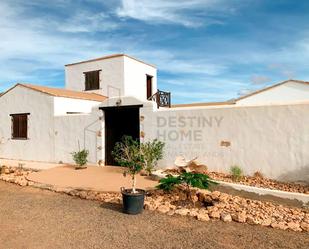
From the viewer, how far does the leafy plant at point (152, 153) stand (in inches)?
421

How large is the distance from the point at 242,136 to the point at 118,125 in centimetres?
580

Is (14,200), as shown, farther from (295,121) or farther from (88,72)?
(88,72)

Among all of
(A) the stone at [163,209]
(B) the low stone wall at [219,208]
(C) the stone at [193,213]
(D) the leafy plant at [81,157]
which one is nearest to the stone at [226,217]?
(B) the low stone wall at [219,208]

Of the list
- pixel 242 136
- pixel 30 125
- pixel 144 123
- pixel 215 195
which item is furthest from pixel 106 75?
pixel 215 195

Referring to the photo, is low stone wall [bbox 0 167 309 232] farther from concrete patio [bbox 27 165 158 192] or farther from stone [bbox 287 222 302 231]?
concrete patio [bbox 27 165 158 192]

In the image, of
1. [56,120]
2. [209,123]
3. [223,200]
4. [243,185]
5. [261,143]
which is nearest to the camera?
[223,200]

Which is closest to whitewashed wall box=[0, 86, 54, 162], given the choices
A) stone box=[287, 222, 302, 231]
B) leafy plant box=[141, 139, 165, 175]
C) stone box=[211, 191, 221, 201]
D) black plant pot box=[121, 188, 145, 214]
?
leafy plant box=[141, 139, 165, 175]

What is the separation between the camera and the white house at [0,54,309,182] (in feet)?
28.8

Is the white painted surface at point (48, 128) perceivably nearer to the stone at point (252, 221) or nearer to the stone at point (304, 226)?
the stone at point (252, 221)

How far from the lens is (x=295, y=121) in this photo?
8508 mm

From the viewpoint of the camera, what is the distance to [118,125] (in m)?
12.9

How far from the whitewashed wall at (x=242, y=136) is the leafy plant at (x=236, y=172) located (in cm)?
16

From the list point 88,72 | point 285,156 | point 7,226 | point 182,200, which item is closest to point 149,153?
point 182,200

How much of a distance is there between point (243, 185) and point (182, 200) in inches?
72.8
